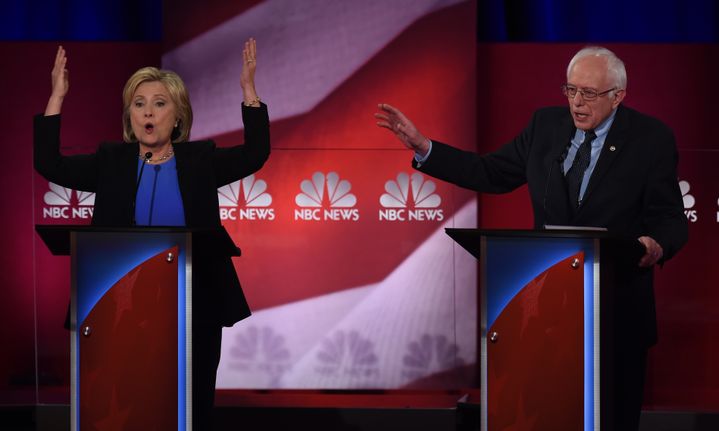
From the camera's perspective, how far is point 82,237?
2.53 meters

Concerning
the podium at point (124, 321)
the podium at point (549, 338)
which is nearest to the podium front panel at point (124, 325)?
the podium at point (124, 321)

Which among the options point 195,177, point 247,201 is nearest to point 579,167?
point 195,177

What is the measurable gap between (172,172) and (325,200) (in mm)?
1796

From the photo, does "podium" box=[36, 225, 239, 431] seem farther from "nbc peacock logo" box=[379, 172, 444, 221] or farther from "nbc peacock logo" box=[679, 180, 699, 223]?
"nbc peacock logo" box=[679, 180, 699, 223]

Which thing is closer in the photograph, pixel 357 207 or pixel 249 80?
pixel 249 80

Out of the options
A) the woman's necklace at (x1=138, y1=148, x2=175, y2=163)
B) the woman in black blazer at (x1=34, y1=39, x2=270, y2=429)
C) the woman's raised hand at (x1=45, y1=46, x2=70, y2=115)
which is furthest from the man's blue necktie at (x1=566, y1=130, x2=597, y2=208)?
the woman's raised hand at (x1=45, y1=46, x2=70, y2=115)

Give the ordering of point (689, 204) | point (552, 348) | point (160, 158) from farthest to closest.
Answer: point (689, 204), point (160, 158), point (552, 348)

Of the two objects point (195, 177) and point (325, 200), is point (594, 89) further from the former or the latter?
point (325, 200)

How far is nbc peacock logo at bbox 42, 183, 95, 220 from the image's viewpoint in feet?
15.4

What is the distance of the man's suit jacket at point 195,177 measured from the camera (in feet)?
9.46

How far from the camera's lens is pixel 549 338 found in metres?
2.45

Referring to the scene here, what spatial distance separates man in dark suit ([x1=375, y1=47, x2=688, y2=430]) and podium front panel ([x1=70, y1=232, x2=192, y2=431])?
2.93 ft

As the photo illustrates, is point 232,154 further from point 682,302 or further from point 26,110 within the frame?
point 682,302

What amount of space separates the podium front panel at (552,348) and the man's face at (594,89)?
0.62 m
